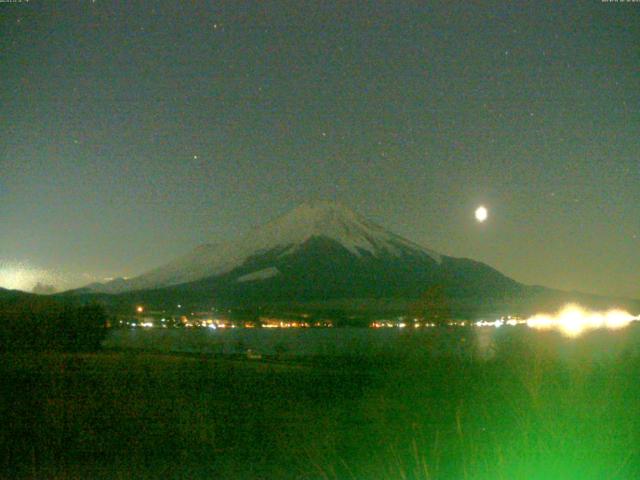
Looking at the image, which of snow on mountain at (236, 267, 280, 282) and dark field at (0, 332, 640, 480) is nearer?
dark field at (0, 332, 640, 480)

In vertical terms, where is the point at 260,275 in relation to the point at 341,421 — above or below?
above

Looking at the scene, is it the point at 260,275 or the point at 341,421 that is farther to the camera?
the point at 260,275

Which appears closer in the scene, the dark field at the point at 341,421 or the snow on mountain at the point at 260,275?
the dark field at the point at 341,421

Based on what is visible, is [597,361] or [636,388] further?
[597,361]

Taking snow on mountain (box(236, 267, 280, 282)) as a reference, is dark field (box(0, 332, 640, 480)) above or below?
below

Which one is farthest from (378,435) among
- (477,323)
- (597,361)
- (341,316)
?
(341,316)

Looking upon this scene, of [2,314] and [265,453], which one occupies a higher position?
[2,314]

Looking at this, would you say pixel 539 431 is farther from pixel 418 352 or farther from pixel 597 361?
pixel 418 352

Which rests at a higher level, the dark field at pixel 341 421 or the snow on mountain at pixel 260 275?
the snow on mountain at pixel 260 275
